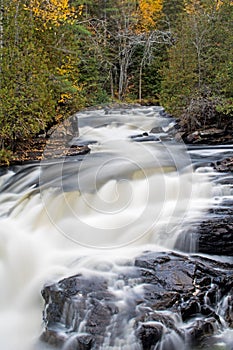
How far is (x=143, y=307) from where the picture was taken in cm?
438

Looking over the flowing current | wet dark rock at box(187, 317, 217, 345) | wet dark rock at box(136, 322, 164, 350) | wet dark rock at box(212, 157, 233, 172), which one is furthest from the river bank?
wet dark rock at box(187, 317, 217, 345)

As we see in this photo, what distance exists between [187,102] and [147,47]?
9278 millimetres

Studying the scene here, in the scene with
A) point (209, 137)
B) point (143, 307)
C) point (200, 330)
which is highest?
point (209, 137)

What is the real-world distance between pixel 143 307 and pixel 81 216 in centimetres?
247

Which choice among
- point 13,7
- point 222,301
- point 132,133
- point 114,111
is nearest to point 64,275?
point 222,301

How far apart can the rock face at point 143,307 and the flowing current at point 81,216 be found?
0.22 metres

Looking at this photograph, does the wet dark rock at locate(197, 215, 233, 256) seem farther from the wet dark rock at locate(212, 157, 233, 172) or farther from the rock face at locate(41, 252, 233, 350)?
the wet dark rock at locate(212, 157, 233, 172)

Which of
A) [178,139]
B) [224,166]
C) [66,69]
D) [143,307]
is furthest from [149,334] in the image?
[66,69]

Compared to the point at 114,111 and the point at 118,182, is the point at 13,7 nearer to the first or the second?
the point at 118,182

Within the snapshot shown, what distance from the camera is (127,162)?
9297 millimetres

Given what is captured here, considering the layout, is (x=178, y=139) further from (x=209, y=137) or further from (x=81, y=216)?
(x=81, y=216)

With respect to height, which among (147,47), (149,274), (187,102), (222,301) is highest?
(147,47)

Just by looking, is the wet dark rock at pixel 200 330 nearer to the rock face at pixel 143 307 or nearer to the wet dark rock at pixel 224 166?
the rock face at pixel 143 307

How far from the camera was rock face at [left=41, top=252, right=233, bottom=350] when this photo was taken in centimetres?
417
